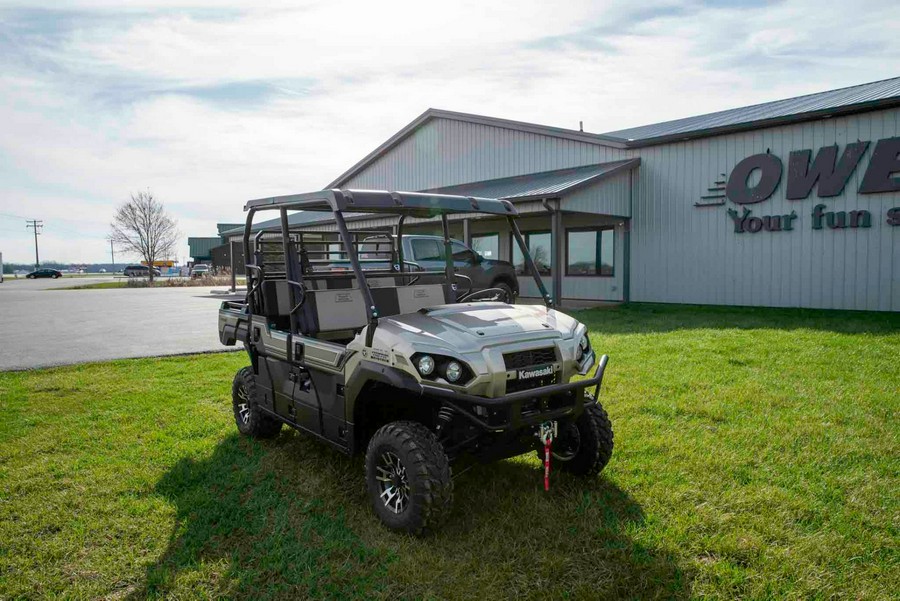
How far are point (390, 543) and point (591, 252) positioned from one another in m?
14.8

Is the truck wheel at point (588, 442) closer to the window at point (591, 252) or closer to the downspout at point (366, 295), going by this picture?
the downspout at point (366, 295)

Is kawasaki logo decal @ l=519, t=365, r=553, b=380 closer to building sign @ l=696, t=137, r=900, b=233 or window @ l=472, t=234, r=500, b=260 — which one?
building sign @ l=696, t=137, r=900, b=233

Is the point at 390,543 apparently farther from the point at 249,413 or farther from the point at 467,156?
the point at 467,156

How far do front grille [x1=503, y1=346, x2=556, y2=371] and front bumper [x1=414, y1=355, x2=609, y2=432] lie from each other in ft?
0.48

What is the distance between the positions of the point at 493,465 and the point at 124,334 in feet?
30.6

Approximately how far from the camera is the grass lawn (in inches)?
118

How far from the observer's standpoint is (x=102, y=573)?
3109 mm

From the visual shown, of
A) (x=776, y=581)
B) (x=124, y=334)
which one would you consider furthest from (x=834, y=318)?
(x=124, y=334)

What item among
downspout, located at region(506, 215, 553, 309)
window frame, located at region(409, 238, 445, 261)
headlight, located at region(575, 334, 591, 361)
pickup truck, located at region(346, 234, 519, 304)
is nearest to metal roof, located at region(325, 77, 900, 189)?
pickup truck, located at region(346, 234, 519, 304)

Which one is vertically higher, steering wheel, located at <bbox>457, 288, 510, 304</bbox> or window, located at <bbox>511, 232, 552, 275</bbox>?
window, located at <bbox>511, 232, 552, 275</bbox>

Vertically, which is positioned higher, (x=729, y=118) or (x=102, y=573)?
(x=729, y=118)

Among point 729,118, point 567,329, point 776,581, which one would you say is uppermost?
point 729,118

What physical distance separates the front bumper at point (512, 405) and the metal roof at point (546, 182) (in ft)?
34.2

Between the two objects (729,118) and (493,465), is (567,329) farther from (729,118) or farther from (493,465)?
(729,118)
